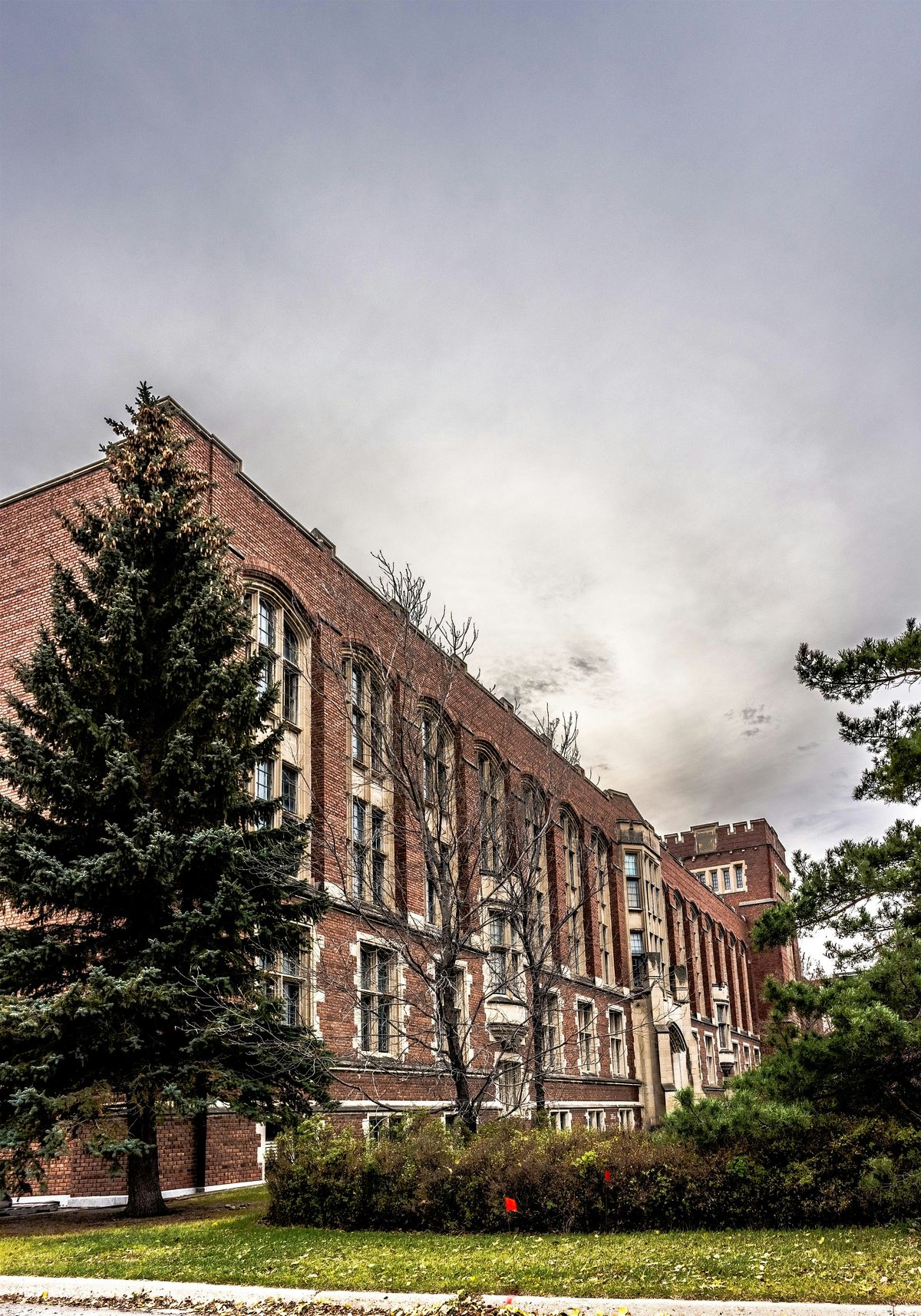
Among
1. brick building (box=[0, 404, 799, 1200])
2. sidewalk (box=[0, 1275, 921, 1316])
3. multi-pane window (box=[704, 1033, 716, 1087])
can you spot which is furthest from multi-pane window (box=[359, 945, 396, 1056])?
multi-pane window (box=[704, 1033, 716, 1087])

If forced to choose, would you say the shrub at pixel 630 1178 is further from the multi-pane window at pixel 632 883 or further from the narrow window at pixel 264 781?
the multi-pane window at pixel 632 883

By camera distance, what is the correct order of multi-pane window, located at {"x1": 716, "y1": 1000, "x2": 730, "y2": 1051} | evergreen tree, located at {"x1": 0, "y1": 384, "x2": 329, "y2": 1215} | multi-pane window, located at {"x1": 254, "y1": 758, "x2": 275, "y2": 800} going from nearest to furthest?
1. evergreen tree, located at {"x1": 0, "y1": 384, "x2": 329, "y2": 1215}
2. multi-pane window, located at {"x1": 254, "y1": 758, "x2": 275, "y2": 800}
3. multi-pane window, located at {"x1": 716, "y1": 1000, "x2": 730, "y2": 1051}

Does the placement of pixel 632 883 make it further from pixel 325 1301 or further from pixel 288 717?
pixel 325 1301

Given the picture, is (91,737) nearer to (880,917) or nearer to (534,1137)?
(534,1137)

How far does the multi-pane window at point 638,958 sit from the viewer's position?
42.5 m

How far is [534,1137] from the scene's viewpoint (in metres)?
12.4

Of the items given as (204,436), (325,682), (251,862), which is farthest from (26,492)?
(251,862)

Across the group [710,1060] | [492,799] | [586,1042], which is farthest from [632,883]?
[492,799]

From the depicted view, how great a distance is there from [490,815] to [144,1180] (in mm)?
7763

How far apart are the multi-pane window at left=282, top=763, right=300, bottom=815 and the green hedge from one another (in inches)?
346

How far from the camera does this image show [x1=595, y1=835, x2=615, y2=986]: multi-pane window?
4009cm

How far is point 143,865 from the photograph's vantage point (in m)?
12.5

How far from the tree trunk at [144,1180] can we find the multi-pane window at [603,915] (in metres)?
27.7

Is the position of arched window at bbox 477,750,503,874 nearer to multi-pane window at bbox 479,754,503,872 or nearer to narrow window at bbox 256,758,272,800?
multi-pane window at bbox 479,754,503,872
